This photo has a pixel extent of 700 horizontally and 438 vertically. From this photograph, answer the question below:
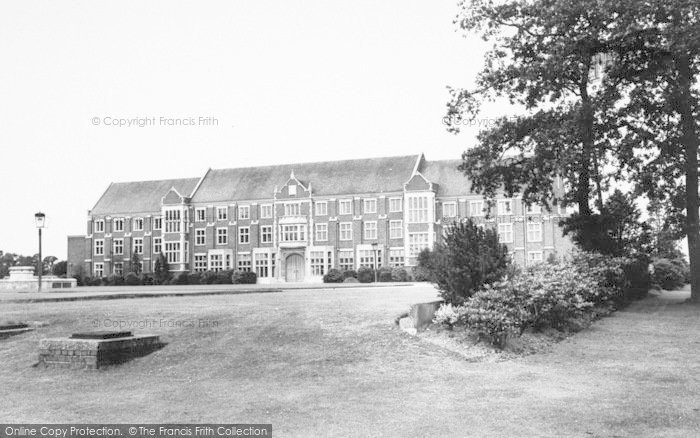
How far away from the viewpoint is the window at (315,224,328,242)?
65500 millimetres

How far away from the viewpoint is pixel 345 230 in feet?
213

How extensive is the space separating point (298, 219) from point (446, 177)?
15.3 metres

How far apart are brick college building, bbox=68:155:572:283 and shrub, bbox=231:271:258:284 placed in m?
2.86

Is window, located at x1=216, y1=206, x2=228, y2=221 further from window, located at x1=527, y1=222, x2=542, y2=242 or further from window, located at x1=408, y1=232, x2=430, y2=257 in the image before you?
window, located at x1=527, y1=222, x2=542, y2=242

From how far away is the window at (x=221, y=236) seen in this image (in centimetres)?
6981

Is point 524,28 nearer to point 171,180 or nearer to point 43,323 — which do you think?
point 43,323

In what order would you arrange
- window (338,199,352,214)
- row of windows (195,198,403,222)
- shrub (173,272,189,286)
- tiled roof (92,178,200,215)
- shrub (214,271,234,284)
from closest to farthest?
shrub (214,271,234,284)
row of windows (195,198,403,222)
shrub (173,272,189,286)
window (338,199,352,214)
tiled roof (92,178,200,215)

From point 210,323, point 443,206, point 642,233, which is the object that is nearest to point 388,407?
point 210,323

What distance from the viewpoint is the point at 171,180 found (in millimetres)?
75750

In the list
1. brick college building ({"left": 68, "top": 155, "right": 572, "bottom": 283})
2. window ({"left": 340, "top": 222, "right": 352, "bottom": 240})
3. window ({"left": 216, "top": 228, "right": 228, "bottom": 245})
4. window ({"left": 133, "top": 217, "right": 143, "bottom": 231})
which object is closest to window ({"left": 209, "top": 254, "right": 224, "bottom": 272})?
brick college building ({"left": 68, "top": 155, "right": 572, "bottom": 283})

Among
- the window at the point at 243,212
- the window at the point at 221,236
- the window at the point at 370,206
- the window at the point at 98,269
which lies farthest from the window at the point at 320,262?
the window at the point at 98,269

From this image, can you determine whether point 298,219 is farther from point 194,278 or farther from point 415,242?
point 415,242

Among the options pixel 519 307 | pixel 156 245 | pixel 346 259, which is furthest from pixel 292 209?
pixel 519 307

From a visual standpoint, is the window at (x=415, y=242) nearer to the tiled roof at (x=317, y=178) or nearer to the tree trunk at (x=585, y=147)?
the tiled roof at (x=317, y=178)
